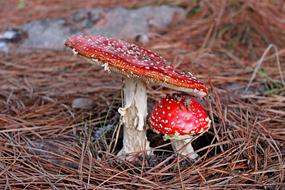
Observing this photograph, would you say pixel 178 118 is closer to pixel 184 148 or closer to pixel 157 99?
pixel 184 148

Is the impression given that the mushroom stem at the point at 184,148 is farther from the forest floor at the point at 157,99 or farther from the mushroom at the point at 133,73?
the mushroom at the point at 133,73

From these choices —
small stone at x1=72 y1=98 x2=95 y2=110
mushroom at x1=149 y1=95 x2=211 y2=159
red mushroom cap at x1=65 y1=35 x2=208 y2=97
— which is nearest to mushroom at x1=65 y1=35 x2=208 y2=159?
red mushroom cap at x1=65 y1=35 x2=208 y2=97

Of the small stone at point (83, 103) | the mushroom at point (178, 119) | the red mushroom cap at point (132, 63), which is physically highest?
the red mushroom cap at point (132, 63)

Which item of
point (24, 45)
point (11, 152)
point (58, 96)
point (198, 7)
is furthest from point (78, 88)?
point (198, 7)

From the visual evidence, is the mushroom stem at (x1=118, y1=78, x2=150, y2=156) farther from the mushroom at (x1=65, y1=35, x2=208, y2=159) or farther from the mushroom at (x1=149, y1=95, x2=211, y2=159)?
the mushroom at (x1=149, y1=95, x2=211, y2=159)

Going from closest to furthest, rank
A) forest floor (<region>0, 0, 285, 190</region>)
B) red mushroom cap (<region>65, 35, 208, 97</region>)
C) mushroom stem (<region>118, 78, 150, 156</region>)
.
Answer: red mushroom cap (<region>65, 35, 208, 97</region>), forest floor (<region>0, 0, 285, 190</region>), mushroom stem (<region>118, 78, 150, 156</region>)

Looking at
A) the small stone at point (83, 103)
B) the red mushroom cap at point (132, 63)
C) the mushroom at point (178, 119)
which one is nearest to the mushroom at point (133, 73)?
the red mushroom cap at point (132, 63)
